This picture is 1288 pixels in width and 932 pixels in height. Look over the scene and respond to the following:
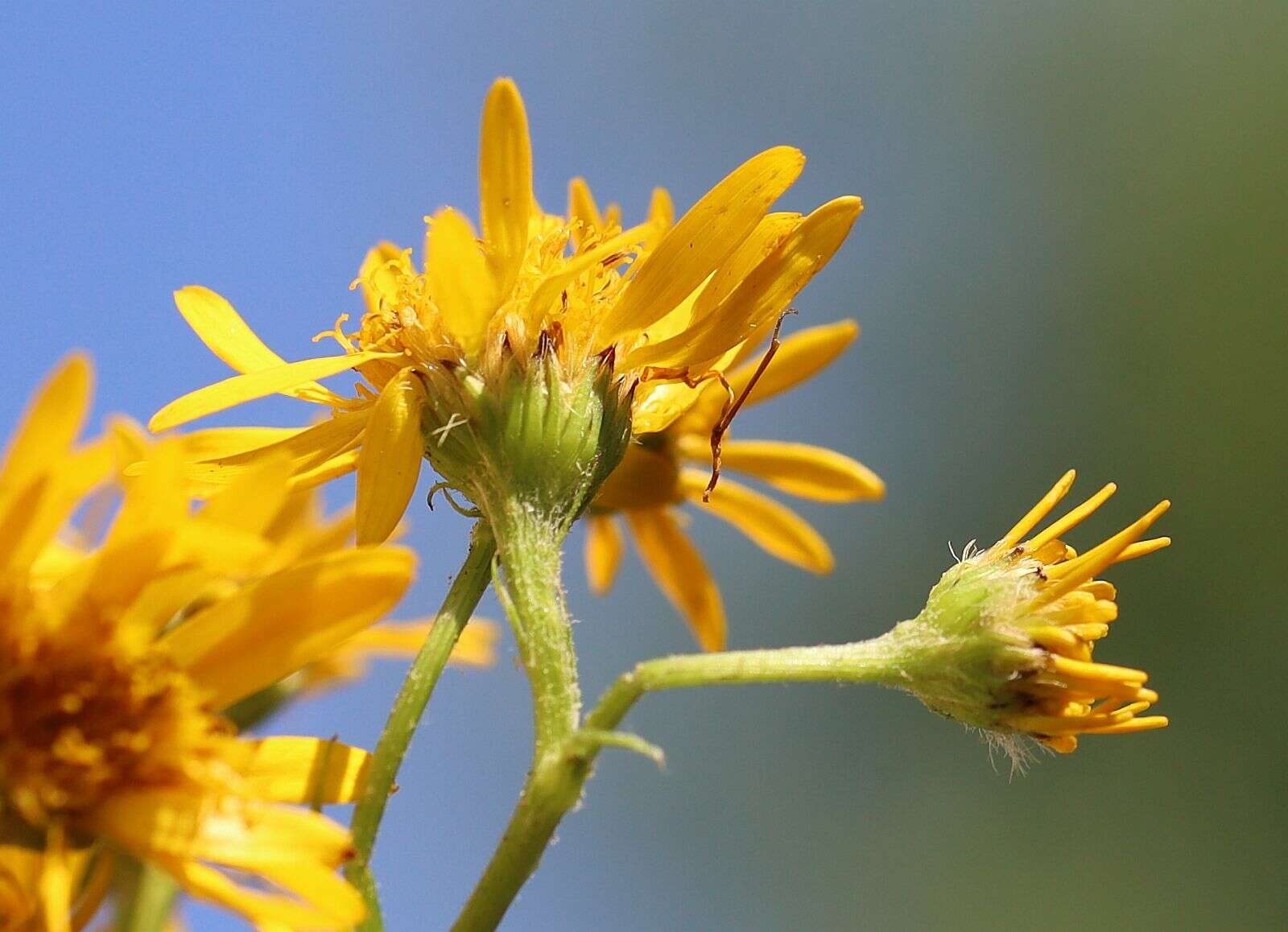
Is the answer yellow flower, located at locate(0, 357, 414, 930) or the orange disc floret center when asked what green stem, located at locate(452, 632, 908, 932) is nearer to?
yellow flower, located at locate(0, 357, 414, 930)

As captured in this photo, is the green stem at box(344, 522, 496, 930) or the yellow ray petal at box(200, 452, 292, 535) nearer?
the yellow ray petal at box(200, 452, 292, 535)

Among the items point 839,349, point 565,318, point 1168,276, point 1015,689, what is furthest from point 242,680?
point 1168,276

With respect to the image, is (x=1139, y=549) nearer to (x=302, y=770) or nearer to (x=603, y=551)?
(x=302, y=770)

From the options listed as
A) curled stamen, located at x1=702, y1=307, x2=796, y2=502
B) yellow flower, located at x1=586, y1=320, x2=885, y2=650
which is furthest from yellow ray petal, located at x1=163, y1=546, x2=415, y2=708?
yellow flower, located at x1=586, y1=320, x2=885, y2=650

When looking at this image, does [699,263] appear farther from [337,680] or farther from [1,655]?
[337,680]

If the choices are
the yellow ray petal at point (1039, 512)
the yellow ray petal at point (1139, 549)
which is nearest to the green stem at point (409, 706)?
the yellow ray petal at point (1039, 512)

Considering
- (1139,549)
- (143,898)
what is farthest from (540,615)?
(1139,549)

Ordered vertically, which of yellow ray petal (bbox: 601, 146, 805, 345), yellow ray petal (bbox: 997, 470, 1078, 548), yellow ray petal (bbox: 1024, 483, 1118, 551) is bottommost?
yellow ray petal (bbox: 1024, 483, 1118, 551)

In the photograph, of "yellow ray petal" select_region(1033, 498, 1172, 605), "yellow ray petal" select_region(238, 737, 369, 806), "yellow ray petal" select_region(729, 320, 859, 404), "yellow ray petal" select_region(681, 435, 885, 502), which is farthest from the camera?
"yellow ray petal" select_region(681, 435, 885, 502)
